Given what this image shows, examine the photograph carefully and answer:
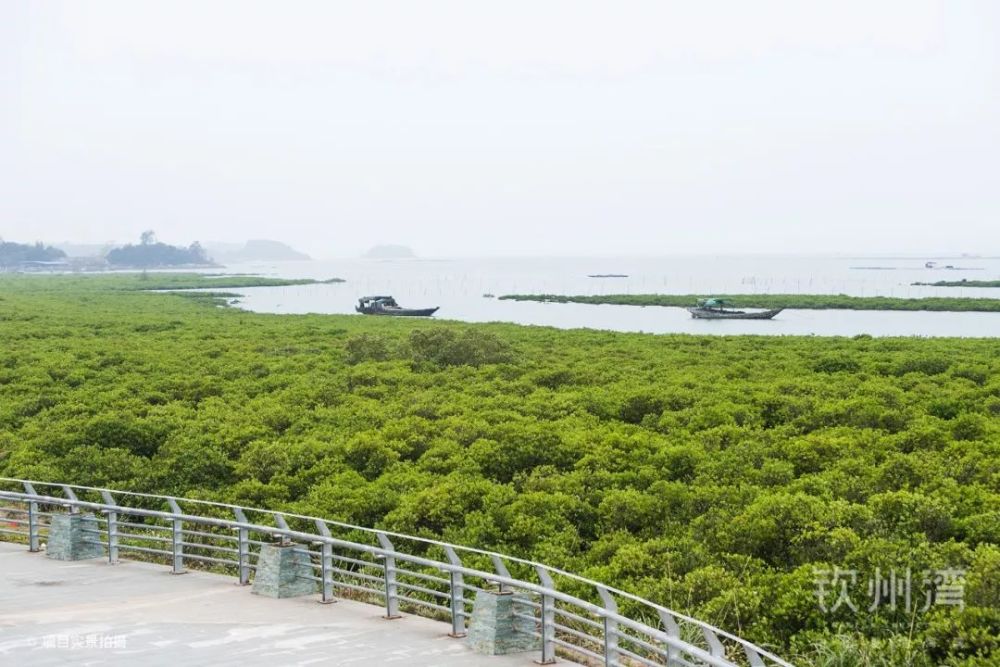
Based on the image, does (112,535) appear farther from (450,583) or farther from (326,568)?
(450,583)

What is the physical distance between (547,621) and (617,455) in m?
12.3

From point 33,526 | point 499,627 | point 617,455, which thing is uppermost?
point 499,627

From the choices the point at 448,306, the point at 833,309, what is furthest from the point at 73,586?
the point at 448,306

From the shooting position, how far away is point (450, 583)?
42.3 feet

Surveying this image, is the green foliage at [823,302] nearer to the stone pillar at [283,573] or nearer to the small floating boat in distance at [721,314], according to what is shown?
the small floating boat in distance at [721,314]

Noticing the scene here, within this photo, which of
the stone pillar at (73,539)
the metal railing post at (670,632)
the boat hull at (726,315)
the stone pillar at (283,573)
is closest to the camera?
the metal railing post at (670,632)

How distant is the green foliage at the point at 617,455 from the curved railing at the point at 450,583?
2.63 ft

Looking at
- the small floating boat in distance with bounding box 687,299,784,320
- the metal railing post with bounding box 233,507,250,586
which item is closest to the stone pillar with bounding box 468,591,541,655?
the metal railing post with bounding box 233,507,250,586

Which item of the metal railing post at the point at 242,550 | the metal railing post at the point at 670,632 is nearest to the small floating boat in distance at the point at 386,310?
the metal railing post at the point at 242,550

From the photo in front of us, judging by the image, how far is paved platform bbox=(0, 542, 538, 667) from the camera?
1151 centimetres

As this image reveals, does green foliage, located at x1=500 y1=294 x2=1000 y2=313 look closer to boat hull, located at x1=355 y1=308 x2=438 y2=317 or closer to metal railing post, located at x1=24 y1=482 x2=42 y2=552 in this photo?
boat hull, located at x1=355 y1=308 x2=438 y2=317

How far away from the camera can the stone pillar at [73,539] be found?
17.4 metres

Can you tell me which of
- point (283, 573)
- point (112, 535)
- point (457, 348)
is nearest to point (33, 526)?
point (112, 535)

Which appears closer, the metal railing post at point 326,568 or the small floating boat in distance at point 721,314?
the metal railing post at point 326,568
